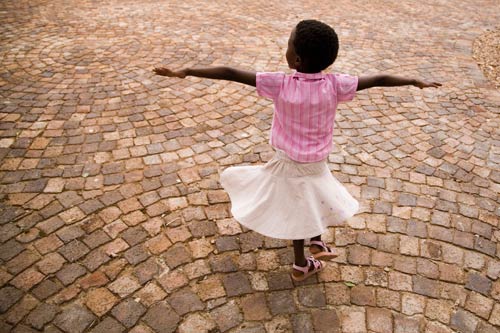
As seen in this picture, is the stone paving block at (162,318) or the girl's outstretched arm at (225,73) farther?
the stone paving block at (162,318)

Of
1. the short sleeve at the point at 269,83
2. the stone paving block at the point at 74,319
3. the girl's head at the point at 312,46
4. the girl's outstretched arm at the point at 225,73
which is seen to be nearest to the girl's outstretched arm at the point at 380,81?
the girl's head at the point at 312,46

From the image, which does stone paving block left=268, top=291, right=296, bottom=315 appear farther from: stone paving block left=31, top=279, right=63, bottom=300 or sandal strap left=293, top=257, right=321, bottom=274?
stone paving block left=31, top=279, right=63, bottom=300

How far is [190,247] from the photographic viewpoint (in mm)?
3396

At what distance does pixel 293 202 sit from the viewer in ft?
8.96

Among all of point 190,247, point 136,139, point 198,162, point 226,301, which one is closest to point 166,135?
point 136,139

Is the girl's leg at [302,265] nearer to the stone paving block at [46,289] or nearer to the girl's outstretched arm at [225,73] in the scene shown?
the girl's outstretched arm at [225,73]

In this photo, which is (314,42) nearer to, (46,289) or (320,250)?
(320,250)

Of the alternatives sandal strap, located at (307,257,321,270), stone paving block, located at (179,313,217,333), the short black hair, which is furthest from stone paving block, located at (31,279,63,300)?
the short black hair

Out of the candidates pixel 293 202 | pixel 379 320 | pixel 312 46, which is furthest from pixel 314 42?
pixel 379 320

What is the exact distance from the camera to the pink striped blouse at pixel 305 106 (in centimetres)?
245

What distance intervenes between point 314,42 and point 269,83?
1.31ft

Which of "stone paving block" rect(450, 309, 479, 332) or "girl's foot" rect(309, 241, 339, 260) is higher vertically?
"girl's foot" rect(309, 241, 339, 260)

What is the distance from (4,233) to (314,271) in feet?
9.00

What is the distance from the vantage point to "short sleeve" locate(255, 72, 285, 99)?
2.48m
